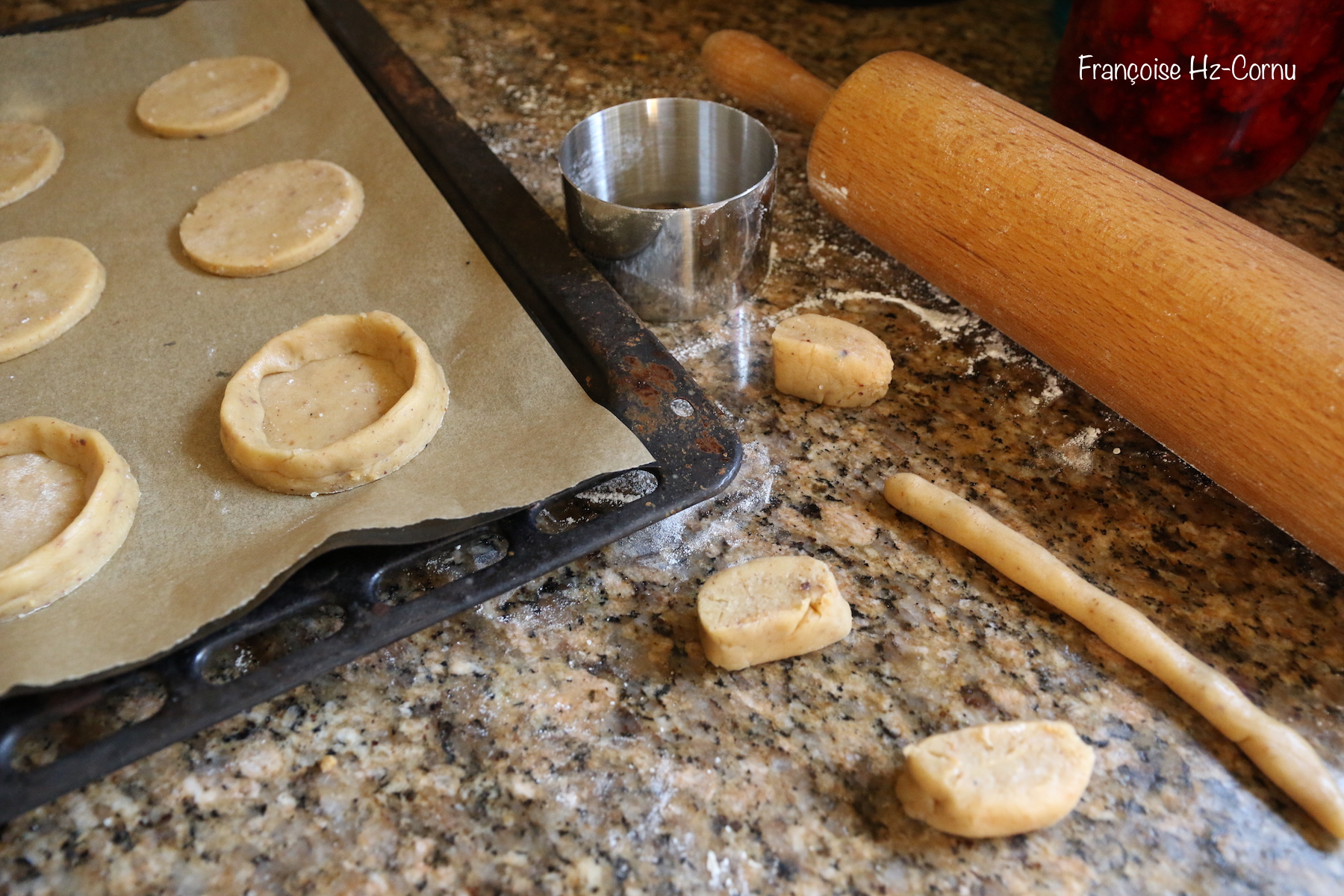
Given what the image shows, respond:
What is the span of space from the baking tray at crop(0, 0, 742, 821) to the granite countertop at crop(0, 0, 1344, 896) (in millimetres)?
59

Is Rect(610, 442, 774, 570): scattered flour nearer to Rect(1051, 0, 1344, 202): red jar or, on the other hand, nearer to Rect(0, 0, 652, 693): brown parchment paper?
Rect(0, 0, 652, 693): brown parchment paper

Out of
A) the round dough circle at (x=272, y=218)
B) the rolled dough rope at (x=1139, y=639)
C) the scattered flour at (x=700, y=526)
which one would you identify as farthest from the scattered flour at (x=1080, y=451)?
the round dough circle at (x=272, y=218)

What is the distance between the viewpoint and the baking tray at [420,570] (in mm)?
836

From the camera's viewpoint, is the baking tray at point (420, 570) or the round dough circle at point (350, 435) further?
the round dough circle at point (350, 435)

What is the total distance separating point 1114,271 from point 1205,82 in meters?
0.37

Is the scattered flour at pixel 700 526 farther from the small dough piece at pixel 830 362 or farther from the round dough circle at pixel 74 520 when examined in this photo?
the round dough circle at pixel 74 520

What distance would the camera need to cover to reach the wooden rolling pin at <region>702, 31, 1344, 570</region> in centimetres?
96

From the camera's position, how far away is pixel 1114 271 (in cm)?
107

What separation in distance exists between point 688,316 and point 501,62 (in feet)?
2.95

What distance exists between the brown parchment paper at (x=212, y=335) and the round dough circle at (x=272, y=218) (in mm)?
22

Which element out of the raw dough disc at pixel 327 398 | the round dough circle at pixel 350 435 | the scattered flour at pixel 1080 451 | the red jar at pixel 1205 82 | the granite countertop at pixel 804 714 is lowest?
the granite countertop at pixel 804 714

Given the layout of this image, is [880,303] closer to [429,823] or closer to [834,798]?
[834,798]

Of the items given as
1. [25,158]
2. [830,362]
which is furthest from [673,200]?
[25,158]

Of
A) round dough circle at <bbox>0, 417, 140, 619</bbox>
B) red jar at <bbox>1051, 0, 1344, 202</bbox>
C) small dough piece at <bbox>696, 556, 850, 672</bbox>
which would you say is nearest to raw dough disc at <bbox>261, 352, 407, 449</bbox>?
round dough circle at <bbox>0, 417, 140, 619</bbox>
